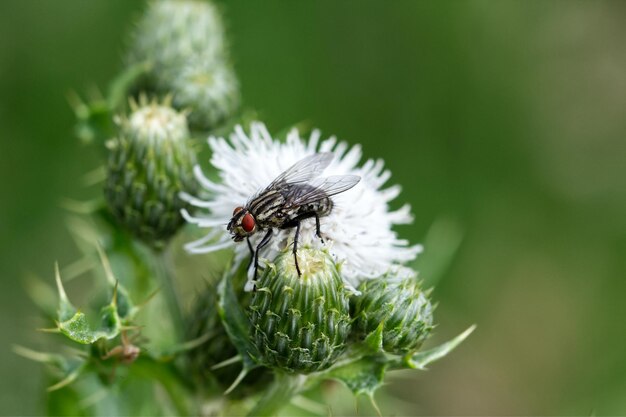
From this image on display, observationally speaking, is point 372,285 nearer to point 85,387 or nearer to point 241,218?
point 241,218

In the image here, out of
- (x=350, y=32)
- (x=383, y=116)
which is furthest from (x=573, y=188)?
(x=350, y=32)

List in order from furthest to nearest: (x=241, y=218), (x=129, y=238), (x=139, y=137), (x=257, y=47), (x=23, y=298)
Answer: (x=257, y=47) → (x=23, y=298) → (x=129, y=238) → (x=139, y=137) → (x=241, y=218)

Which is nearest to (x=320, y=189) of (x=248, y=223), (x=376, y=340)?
(x=248, y=223)

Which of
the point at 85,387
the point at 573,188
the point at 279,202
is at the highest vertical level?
the point at 279,202

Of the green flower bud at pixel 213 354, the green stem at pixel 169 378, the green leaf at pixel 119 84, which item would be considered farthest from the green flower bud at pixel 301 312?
the green leaf at pixel 119 84

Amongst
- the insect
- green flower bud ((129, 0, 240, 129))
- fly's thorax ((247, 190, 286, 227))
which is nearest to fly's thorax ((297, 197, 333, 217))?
the insect

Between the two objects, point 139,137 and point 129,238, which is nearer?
point 139,137

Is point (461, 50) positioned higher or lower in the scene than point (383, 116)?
higher
